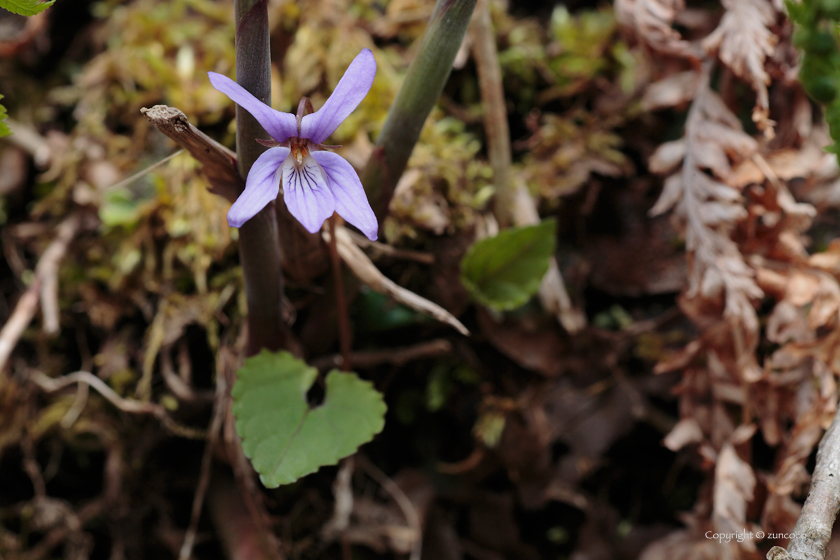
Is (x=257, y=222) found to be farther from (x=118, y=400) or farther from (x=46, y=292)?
(x=46, y=292)

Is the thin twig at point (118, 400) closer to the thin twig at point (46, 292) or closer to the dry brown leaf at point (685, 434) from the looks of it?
the thin twig at point (46, 292)

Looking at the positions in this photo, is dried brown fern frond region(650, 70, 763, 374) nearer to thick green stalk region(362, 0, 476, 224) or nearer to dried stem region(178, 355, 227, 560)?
thick green stalk region(362, 0, 476, 224)

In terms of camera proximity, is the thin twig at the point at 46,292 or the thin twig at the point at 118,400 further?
the thin twig at the point at 46,292

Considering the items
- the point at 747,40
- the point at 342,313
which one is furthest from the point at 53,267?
the point at 747,40

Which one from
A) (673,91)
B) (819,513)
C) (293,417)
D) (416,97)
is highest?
(416,97)

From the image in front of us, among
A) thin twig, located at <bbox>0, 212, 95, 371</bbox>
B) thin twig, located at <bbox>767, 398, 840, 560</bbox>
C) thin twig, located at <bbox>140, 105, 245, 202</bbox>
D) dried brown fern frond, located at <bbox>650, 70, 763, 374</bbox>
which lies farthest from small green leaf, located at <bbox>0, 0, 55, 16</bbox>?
dried brown fern frond, located at <bbox>650, 70, 763, 374</bbox>

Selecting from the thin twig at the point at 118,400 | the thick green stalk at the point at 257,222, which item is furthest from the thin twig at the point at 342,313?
the thin twig at the point at 118,400

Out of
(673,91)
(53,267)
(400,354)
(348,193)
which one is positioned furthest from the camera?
(53,267)
